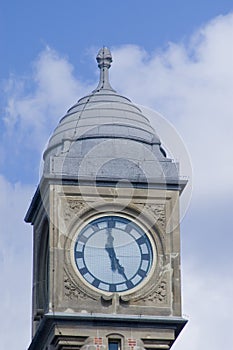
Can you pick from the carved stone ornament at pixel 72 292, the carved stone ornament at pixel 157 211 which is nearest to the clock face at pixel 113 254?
the carved stone ornament at pixel 72 292

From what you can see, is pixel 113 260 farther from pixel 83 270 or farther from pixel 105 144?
pixel 105 144

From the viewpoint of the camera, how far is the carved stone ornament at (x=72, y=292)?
55469 mm

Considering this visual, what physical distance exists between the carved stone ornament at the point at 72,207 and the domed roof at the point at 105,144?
808 mm

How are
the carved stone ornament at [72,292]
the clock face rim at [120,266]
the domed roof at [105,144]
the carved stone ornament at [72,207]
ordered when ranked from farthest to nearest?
1. the domed roof at [105,144]
2. the carved stone ornament at [72,207]
3. the clock face rim at [120,266]
4. the carved stone ornament at [72,292]

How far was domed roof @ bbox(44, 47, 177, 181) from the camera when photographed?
57.1 m

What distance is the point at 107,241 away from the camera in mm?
56188

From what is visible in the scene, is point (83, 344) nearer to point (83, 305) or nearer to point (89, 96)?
point (83, 305)

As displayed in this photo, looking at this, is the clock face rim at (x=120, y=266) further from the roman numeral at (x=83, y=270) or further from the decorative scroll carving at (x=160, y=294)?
the decorative scroll carving at (x=160, y=294)

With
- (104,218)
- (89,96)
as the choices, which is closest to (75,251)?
(104,218)

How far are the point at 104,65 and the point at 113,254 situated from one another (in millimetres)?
7366

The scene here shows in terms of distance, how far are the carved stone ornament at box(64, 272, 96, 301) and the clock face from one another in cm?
46

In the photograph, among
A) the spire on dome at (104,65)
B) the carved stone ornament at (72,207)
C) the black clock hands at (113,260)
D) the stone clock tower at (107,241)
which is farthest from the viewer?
the spire on dome at (104,65)

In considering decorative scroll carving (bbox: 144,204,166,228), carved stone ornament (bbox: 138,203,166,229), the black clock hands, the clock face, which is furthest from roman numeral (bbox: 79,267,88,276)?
decorative scroll carving (bbox: 144,204,166,228)

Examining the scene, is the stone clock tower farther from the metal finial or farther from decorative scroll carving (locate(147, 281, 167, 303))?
the metal finial
